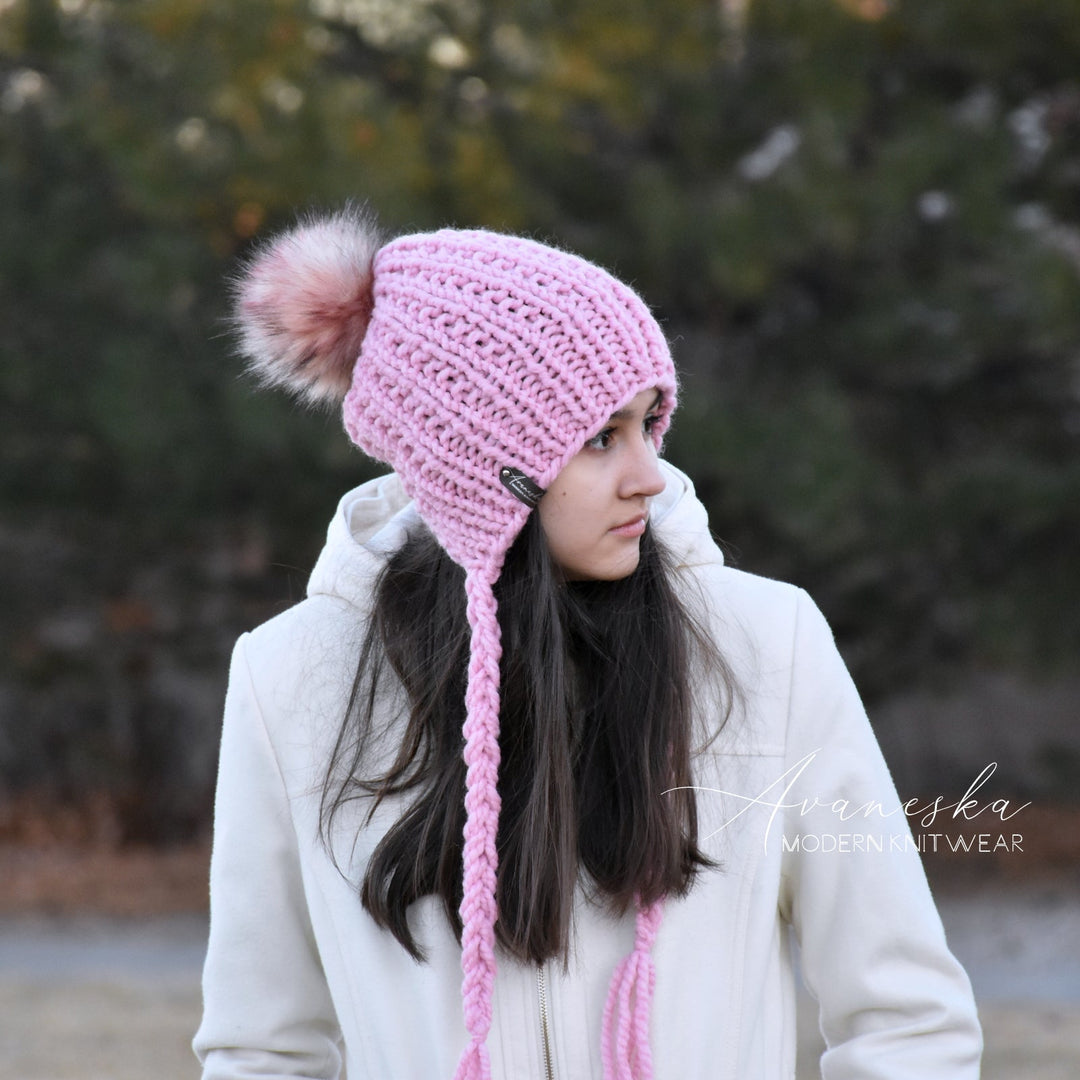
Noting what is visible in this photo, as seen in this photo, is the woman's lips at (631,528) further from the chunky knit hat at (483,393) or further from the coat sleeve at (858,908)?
the coat sleeve at (858,908)

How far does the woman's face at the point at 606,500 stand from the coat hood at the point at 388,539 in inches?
3.5

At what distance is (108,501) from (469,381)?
17.1ft

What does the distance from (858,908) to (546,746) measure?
42 centimetres

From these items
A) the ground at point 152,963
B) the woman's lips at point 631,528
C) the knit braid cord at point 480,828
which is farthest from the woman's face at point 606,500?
the ground at point 152,963

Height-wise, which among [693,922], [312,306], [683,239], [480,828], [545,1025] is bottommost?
[545,1025]

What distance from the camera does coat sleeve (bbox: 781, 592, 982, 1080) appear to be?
1.66 m

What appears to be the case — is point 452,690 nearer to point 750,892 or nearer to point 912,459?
point 750,892

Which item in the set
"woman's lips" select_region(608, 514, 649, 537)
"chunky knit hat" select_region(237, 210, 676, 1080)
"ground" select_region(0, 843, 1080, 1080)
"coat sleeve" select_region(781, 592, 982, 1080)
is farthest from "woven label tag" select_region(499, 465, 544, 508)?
"ground" select_region(0, 843, 1080, 1080)

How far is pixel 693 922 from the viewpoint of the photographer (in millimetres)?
1706

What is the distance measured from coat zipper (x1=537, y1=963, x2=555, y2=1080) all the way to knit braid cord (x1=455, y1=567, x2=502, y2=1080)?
6 centimetres

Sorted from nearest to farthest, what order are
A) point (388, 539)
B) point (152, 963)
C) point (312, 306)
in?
point (312, 306) → point (388, 539) → point (152, 963)

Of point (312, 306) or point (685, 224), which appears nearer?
point (312, 306)

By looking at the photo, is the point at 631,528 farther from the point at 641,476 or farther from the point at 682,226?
the point at 682,226

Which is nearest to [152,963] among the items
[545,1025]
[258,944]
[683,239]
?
[683,239]
